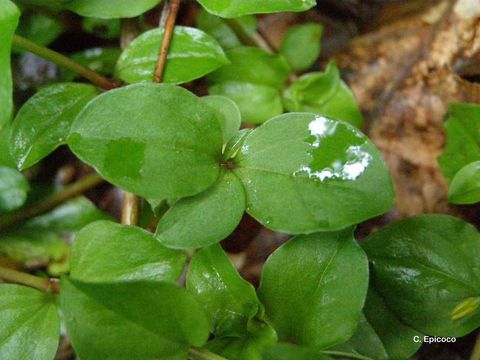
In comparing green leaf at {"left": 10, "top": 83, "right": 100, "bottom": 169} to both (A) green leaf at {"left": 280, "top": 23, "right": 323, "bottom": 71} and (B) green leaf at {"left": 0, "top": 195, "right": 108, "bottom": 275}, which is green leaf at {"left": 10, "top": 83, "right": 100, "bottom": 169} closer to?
(B) green leaf at {"left": 0, "top": 195, "right": 108, "bottom": 275}

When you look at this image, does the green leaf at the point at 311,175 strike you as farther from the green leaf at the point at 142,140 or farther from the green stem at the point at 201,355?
the green stem at the point at 201,355

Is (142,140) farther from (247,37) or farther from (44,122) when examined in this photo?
(247,37)

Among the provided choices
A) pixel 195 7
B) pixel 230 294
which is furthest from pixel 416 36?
pixel 230 294

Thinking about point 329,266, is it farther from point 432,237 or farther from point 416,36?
point 416,36

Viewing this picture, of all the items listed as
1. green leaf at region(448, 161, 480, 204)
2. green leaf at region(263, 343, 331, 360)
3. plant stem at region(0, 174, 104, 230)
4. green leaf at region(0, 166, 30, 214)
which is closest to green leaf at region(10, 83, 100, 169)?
green leaf at region(0, 166, 30, 214)

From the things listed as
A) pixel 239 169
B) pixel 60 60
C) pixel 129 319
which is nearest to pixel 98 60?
pixel 60 60

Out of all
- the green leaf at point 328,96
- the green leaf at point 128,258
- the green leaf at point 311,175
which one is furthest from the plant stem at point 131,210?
the green leaf at point 328,96

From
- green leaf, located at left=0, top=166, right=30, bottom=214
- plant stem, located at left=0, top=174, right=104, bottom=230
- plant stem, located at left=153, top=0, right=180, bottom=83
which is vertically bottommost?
plant stem, located at left=0, top=174, right=104, bottom=230
